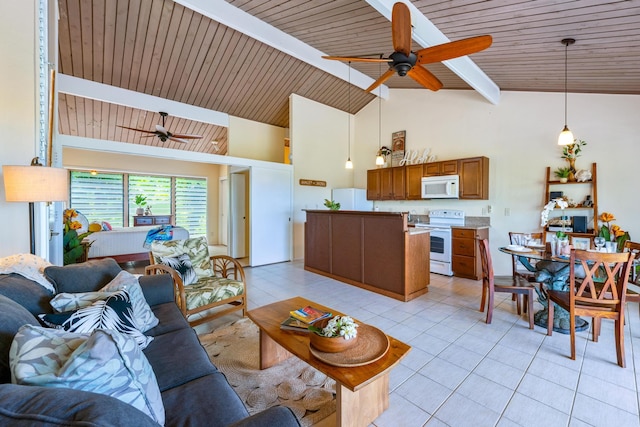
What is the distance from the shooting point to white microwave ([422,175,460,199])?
16.3 ft

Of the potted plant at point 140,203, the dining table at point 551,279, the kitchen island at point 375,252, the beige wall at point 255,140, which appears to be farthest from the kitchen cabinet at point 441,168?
the potted plant at point 140,203

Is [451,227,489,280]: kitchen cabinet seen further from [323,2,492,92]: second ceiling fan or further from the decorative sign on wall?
the decorative sign on wall

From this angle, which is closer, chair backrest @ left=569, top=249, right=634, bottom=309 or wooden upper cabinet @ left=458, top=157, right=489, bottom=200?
chair backrest @ left=569, top=249, right=634, bottom=309

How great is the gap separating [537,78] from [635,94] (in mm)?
1144

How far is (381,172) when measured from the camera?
6.20 metres

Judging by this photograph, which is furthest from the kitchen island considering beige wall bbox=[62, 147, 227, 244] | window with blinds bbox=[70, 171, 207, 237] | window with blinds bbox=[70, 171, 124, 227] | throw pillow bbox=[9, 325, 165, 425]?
window with blinds bbox=[70, 171, 124, 227]

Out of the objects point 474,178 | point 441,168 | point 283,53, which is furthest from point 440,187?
point 283,53

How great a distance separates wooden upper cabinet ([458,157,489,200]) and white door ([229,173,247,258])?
4.69 m

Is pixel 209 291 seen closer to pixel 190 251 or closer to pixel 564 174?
pixel 190 251

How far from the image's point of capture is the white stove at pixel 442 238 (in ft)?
15.8

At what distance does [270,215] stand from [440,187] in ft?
11.1

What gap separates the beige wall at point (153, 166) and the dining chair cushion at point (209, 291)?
5.66 metres

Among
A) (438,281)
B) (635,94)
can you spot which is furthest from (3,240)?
(635,94)

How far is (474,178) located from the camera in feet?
15.6
